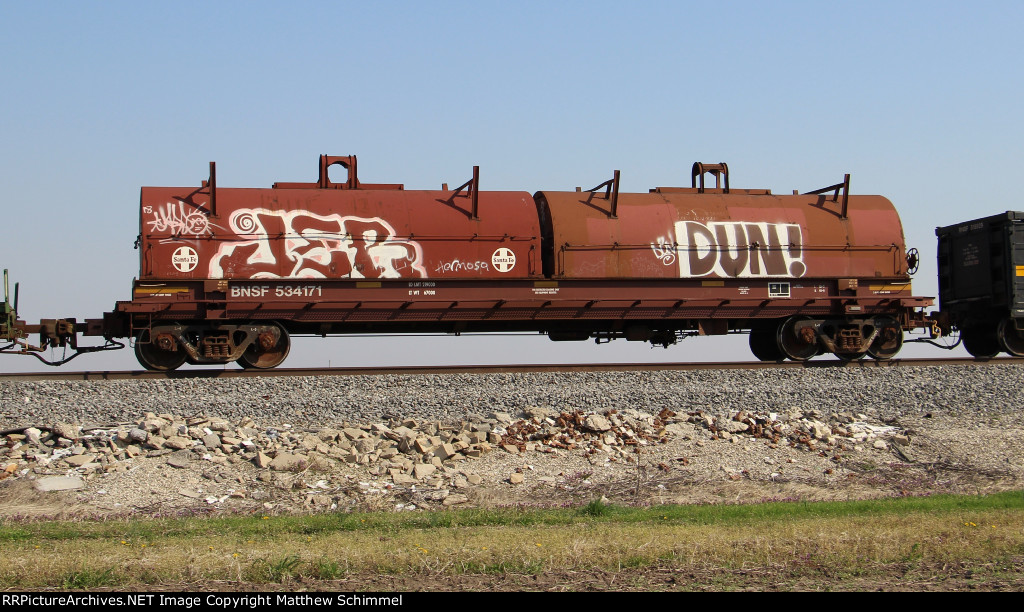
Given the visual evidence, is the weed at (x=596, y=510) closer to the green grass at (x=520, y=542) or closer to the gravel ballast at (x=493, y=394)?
the green grass at (x=520, y=542)

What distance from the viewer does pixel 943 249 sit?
21.2 metres

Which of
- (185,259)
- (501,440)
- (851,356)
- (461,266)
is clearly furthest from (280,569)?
(851,356)

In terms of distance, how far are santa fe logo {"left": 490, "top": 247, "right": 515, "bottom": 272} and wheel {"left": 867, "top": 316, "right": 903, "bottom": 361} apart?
23.7ft

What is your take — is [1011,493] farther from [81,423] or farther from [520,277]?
[81,423]

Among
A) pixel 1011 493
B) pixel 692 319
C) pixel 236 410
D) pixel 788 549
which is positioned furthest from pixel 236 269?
pixel 1011 493

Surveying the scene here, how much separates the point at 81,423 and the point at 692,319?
1046cm

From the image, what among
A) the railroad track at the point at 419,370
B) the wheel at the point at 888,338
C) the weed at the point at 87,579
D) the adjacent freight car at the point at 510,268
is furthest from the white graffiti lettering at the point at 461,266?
the weed at the point at 87,579

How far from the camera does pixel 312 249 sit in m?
16.1

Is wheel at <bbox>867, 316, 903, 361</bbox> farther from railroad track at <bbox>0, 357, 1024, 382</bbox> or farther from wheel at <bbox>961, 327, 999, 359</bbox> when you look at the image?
wheel at <bbox>961, 327, 999, 359</bbox>

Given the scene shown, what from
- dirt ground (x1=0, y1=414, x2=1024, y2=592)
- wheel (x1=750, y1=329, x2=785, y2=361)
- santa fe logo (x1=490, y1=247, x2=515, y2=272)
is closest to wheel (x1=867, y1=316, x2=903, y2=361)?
wheel (x1=750, y1=329, x2=785, y2=361)

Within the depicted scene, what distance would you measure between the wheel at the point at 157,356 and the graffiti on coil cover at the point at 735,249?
28.1ft

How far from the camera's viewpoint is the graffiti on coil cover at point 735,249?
17.2m

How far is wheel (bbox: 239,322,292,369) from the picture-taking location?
15906mm

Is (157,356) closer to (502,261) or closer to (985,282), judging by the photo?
(502,261)
